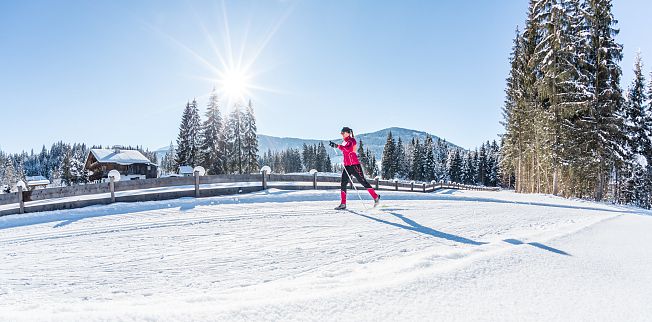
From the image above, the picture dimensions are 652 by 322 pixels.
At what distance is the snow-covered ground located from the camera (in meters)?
2.33

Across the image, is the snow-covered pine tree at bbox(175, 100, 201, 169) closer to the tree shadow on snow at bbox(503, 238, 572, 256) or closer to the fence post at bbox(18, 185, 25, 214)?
the fence post at bbox(18, 185, 25, 214)

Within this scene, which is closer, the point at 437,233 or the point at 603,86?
the point at 437,233

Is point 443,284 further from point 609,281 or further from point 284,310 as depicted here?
point 609,281

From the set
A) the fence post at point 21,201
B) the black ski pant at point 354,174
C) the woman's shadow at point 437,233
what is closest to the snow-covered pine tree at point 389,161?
the black ski pant at point 354,174

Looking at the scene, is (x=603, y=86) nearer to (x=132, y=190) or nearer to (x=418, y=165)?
(x=132, y=190)

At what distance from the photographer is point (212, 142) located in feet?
132

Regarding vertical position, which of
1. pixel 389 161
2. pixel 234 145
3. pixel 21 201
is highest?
pixel 234 145

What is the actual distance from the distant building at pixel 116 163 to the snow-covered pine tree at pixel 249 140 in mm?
14968

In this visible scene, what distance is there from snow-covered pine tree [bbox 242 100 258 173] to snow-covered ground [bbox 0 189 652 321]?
3527 centimetres

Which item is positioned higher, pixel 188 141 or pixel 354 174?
pixel 188 141

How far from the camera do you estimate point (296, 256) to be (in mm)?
4070

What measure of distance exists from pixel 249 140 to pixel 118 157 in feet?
63.7

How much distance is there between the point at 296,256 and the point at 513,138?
32129 mm

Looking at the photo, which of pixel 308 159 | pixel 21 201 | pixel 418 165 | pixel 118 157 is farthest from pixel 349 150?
pixel 308 159
